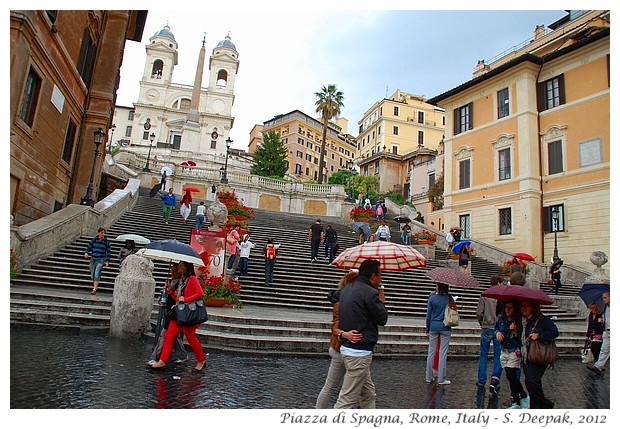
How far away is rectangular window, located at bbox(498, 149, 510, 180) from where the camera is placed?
24341 millimetres

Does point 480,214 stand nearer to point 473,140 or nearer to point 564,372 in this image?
point 473,140

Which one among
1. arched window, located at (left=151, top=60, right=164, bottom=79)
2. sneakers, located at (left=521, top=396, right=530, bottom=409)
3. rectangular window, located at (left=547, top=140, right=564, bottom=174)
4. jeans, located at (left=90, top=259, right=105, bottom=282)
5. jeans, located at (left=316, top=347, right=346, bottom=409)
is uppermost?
arched window, located at (left=151, top=60, right=164, bottom=79)

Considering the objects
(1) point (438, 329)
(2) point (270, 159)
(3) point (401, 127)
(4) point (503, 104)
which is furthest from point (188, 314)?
(3) point (401, 127)

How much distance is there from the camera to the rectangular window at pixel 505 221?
77.5ft

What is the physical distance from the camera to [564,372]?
818 centimetres

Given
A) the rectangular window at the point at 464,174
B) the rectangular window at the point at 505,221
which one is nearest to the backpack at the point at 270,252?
the rectangular window at the point at 505,221

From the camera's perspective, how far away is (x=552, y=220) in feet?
72.6

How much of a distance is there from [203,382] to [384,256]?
9.83ft

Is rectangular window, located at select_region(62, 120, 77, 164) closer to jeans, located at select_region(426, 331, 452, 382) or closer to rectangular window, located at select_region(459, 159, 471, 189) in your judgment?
jeans, located at select_region(426, 331, 452, 382)

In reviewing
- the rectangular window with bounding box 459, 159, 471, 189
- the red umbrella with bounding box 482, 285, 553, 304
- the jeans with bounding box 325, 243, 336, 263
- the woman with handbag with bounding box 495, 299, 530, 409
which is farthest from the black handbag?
the rectangular window with bounding box 459, 159, 471, 189

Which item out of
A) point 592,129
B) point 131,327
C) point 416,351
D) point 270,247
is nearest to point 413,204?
point 592,129

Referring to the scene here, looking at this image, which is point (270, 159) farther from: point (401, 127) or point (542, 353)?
point (542, 353)

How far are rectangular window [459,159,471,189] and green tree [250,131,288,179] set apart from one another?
32.3m

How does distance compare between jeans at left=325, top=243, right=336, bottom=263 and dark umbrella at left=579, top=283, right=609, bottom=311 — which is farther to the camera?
jeans at left=325, top=243, right=336, bottom=263
